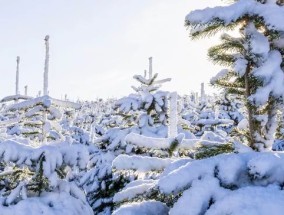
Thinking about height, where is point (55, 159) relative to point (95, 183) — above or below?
above

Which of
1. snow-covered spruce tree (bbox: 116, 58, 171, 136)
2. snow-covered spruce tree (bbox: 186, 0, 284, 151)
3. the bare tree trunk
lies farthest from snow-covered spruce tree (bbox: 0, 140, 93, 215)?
snow-covered spruce tree (bbox: 116, 58, 171, 136)

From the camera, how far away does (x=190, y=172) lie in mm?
3035

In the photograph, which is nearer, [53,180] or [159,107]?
[53,180]

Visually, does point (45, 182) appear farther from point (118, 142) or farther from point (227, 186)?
point (118, 142)

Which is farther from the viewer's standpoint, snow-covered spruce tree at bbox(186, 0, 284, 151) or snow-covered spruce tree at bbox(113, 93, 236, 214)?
snow-covered spruce tree at bbox(186, 0, 284, 151)

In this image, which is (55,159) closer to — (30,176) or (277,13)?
(30,176)

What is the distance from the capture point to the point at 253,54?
12.9ft

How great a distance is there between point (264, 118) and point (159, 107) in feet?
20.3

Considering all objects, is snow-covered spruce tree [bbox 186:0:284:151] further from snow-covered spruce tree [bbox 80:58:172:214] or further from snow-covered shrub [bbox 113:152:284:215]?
snow-covered spruce tree [bbox 80:58:172:214]

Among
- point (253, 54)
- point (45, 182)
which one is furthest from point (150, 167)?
point (45, 182)

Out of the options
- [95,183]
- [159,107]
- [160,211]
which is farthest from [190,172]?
[159,107]

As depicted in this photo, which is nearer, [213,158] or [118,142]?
[213,158]


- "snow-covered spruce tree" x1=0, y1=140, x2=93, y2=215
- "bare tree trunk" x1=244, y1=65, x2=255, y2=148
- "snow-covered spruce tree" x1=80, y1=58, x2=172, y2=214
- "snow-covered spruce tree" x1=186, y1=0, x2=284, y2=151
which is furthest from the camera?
"snow-covered spruce tree" x1=80, y1=58, x2=172, y2=214

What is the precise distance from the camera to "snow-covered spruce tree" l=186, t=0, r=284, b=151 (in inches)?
149
